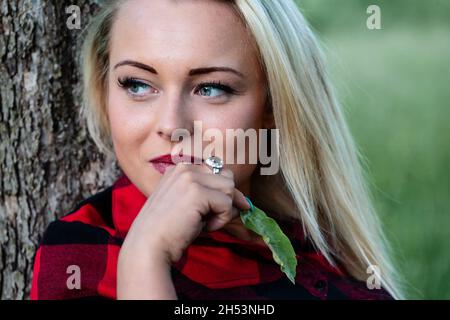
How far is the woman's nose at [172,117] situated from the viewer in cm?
227

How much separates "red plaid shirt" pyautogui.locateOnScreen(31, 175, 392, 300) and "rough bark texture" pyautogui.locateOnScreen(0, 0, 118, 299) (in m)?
0.36

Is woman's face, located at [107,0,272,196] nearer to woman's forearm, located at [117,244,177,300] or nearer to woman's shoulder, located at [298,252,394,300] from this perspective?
woman's forearm, located at [117,244,177,300]

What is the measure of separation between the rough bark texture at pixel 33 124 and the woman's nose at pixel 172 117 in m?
0.75

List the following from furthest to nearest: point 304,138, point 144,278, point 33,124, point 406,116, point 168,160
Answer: point 406,116 → point 33,124 → point 304,138 → point 168,160 → point 144,278

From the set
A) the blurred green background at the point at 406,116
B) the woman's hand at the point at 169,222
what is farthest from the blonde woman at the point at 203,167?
the blurred green background at the point at 406,116

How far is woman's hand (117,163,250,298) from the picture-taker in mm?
2057

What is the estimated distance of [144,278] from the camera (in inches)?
80.4

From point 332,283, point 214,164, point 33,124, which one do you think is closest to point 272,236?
point 214,164

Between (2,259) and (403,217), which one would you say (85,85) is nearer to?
(2,259)

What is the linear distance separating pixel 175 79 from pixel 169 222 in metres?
0.47

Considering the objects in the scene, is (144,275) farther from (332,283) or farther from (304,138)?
(332,283)

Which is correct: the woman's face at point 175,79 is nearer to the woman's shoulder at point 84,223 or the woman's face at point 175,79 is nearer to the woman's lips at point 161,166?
the woman's lips at point 161,166

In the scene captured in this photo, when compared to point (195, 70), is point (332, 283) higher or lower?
lower
